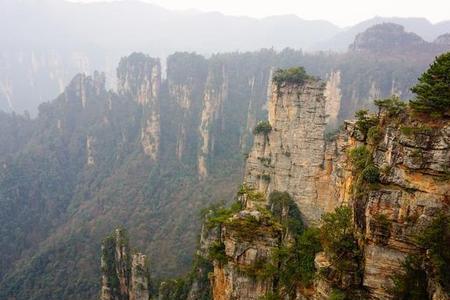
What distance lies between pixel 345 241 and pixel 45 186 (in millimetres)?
82877

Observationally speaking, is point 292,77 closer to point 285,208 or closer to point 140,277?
point 285,208

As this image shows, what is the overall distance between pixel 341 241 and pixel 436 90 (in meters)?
5.15

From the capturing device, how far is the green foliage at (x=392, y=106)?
1443cm

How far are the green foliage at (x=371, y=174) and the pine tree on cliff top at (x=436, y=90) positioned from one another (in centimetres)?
208

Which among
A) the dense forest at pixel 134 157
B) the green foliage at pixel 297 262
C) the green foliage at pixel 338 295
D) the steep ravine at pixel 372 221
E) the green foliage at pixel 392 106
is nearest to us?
the steep ravine at pixel 372 221

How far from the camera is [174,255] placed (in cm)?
5550

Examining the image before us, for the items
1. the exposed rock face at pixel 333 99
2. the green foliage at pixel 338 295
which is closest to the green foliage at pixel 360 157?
the green foliage at pixel 338 295

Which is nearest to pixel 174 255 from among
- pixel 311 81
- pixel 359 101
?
pixel 311 81

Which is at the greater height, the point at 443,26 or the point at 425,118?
the point at 443,26

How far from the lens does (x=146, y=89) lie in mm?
95000

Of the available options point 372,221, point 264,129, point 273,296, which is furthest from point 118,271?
point 372,221

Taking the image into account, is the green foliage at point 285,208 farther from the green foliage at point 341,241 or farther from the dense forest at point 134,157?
the dense forest at point 134,157

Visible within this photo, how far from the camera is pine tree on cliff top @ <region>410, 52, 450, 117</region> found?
12.9 metres

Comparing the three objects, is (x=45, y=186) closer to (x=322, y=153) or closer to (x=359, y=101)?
(x=359, y=101)
